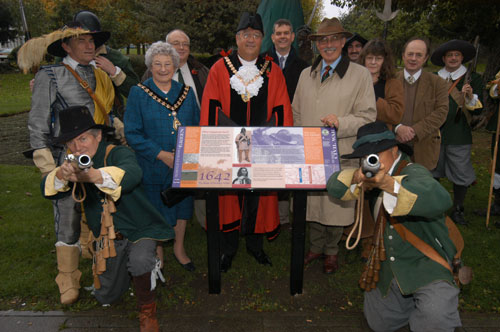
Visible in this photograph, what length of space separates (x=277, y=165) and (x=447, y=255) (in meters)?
1.50

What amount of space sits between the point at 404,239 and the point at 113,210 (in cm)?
233

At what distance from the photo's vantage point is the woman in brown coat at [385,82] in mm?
4180

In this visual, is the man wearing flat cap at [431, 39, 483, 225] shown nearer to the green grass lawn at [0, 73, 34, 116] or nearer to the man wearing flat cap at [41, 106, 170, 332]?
the man wearing flat cap at [41, 106, 170, 332]

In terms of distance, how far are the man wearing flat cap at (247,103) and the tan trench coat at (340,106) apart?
0.27 metres

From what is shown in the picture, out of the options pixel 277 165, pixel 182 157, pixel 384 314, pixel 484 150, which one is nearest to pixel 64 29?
pixel 182 157

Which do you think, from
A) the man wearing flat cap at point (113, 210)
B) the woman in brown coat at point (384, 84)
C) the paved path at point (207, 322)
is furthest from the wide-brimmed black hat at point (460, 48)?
the man wearing flat cap at point (113, 210)

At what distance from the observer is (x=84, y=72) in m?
3.80

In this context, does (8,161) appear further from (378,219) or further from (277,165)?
(378,219)

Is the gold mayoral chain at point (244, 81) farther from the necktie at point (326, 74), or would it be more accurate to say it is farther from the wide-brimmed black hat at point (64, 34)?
the wide-brimmed black hat at point (64, 34)

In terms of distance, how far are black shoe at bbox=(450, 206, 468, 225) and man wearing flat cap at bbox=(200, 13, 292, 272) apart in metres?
3.08

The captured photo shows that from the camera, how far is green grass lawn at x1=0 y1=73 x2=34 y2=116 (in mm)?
16242

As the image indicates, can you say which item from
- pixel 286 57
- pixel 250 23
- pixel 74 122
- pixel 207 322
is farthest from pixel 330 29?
pixel 207 322

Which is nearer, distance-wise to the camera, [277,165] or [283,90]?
[277,165]

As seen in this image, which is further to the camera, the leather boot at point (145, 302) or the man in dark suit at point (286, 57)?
the man in dark suit at point (286, 57)
